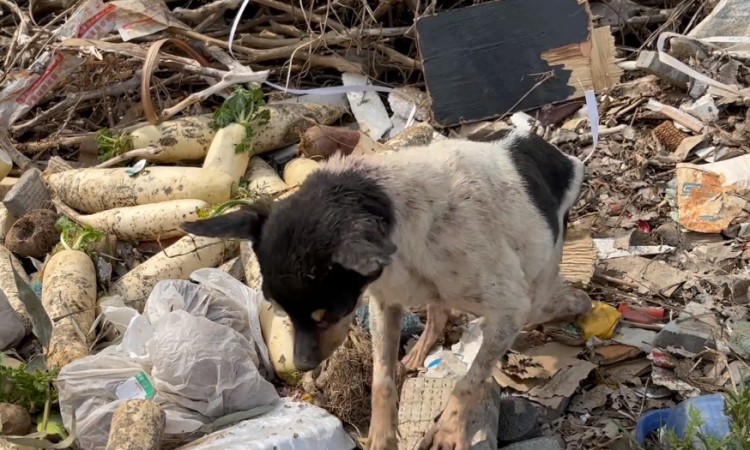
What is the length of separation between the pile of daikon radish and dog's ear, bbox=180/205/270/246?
165 cm

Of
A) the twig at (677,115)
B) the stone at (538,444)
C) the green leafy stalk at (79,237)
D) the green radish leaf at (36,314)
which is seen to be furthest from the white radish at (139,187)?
the twig at (677,115)

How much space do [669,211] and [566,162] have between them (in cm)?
137

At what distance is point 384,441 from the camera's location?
356 centimetres

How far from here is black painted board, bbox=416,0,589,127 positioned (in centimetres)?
588

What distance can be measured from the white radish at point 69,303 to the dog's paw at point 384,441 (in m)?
1.59

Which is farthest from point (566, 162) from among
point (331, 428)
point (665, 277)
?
point (331, 428)

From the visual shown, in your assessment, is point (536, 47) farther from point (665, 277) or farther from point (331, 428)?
point (331, 428)

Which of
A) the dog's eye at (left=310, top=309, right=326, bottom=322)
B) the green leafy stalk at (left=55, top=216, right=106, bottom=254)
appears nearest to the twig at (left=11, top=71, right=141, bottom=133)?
the green leafy stalk at (left=55, top=216, right=106, bottom=254)

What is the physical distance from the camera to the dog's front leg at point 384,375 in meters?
3.57

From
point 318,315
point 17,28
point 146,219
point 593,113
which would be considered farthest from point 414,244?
point 17,28

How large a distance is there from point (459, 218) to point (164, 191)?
247cm

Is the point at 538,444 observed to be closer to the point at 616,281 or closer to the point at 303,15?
the point at 616,281

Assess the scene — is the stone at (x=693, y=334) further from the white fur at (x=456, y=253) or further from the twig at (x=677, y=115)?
the twig at (x=677, y=115)

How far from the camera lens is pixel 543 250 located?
12.1 ft
